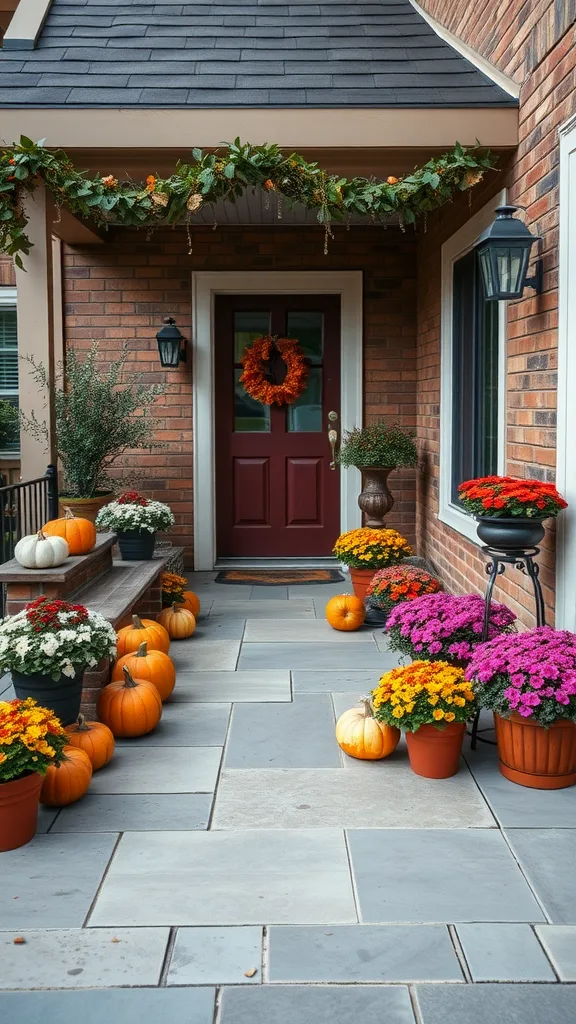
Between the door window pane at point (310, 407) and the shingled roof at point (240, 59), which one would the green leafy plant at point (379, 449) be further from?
the shingled roof at point (240, 59)

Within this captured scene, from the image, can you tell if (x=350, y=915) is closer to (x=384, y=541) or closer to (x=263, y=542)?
(x=384, y=541)

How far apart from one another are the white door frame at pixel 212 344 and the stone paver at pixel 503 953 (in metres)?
5.45

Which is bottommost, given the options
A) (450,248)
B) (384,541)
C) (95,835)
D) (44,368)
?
(95,835)

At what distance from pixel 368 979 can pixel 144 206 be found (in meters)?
4.00

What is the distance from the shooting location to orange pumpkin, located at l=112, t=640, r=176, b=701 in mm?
4176

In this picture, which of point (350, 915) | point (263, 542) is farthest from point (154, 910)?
point (263, 542)

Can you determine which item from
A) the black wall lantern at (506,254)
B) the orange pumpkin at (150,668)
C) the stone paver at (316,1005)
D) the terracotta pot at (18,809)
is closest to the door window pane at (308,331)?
the black wall lantern at (506,254)

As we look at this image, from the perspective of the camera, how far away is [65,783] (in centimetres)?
317

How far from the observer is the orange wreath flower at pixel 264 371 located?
25.0ft

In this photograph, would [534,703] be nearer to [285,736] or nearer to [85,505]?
[285,736]

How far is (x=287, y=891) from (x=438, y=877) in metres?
0.43

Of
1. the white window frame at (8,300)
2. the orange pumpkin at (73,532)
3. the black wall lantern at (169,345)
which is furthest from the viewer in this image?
the white window frame at (8,300)

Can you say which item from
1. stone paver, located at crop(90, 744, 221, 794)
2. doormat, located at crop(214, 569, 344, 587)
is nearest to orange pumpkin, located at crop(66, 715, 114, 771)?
stone paver, located at crop(90, 744, 221, 794)

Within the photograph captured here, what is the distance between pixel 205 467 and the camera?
761 centimetres
